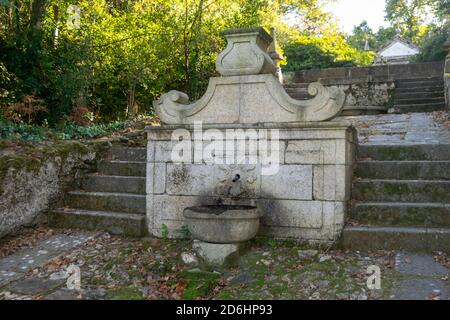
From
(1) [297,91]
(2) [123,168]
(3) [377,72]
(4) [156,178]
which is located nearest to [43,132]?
(2) [123,168]

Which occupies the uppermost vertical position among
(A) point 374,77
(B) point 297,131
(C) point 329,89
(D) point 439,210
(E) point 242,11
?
(E) point 242,11

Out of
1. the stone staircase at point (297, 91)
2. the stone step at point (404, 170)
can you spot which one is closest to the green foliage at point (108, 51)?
the stone staircase at point (297, 91)

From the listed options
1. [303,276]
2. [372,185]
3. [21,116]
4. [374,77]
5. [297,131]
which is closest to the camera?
[303,276]

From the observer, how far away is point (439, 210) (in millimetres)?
4348

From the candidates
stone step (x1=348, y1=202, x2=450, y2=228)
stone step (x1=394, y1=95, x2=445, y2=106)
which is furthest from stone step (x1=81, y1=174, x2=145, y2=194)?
stone step (x1=394, y1=95, x2=445, y2=106)

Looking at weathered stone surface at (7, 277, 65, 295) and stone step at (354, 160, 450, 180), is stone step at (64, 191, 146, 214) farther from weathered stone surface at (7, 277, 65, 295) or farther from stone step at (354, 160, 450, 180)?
stone step at (354, 160, 450, 180)

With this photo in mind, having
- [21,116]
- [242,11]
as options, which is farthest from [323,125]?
[242,11]

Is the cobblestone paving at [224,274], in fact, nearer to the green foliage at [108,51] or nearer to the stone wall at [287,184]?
the stone wall at [287,184]

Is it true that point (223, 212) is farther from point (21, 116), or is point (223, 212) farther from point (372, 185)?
point (21, 116)

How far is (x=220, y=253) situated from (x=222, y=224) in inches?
14.8

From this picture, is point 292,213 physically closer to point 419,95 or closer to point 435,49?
point 419,95

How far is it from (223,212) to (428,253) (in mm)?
2012

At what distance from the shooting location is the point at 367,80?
1288cm

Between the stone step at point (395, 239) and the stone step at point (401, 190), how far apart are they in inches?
22.5
